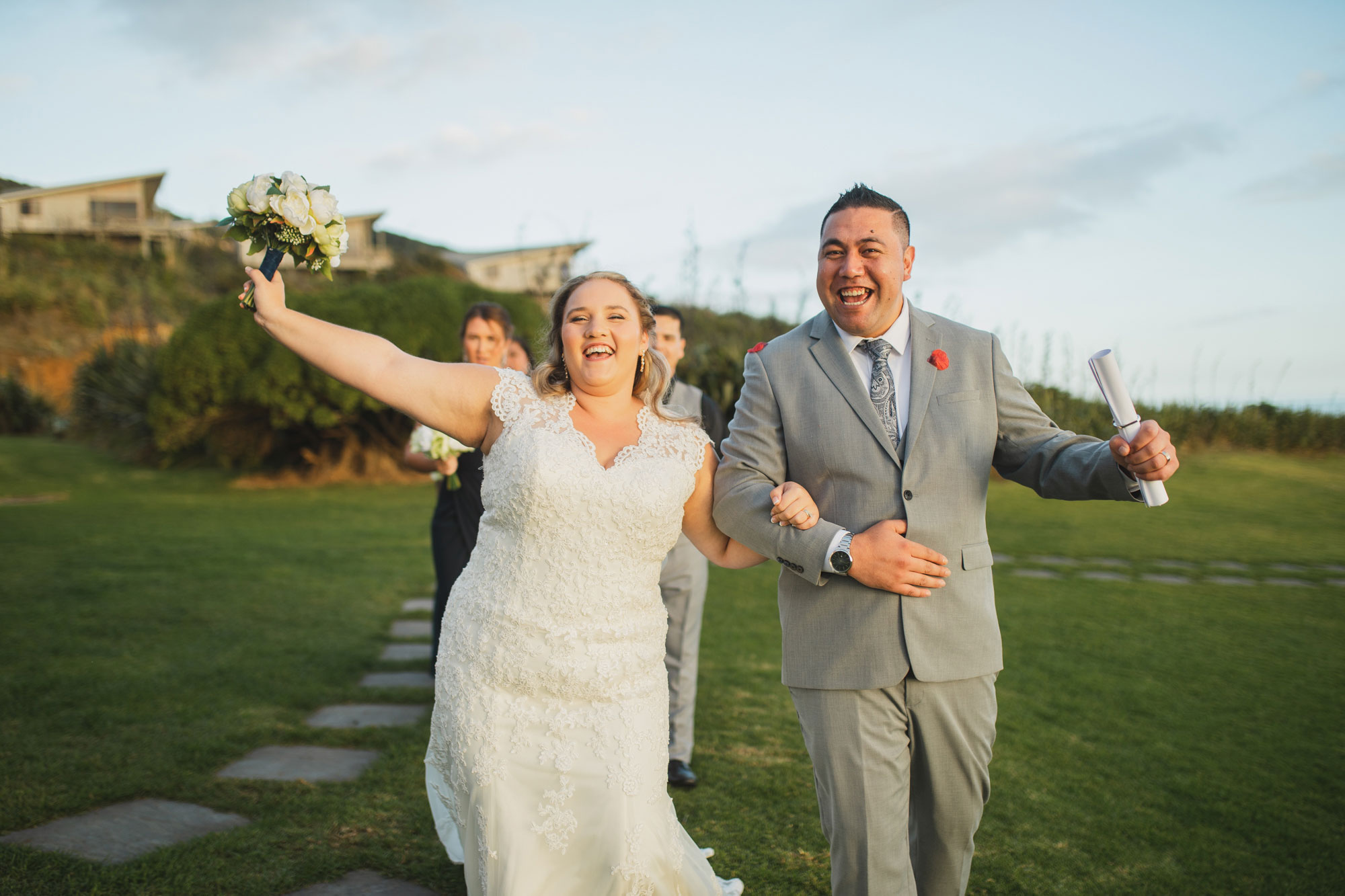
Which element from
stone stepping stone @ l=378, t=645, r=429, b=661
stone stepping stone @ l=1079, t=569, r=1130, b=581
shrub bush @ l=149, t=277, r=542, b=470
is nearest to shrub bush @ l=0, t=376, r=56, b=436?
shrub bush @ l=149, t=277, r=542, b=470

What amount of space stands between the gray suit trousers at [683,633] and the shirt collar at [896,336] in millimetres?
1939

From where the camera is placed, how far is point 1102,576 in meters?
10.1

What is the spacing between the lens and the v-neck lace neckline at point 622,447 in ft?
9.38

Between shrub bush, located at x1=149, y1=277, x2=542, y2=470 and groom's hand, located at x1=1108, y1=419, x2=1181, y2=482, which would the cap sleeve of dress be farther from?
shrub bush, located at x1=149, y1=277, x2=542, y2=470

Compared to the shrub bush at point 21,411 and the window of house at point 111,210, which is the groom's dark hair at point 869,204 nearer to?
the shrub bush at point 21,411

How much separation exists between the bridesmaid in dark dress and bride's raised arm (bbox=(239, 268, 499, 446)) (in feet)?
7.48

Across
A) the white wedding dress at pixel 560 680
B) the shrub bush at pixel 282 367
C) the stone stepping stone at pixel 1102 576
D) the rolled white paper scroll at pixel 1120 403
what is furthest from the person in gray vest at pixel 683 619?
the shrub bush at pixel 282 367

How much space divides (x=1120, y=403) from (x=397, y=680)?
5.16 metres

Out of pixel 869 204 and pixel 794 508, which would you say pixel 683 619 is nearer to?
pixel 794 508

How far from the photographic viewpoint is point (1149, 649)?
726cm

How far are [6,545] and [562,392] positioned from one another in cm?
1038

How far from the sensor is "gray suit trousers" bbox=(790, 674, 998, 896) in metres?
2.57

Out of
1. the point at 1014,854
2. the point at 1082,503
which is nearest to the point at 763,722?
the point at 1014,854

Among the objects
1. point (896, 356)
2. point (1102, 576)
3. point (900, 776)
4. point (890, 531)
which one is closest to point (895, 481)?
point (890, 531)
